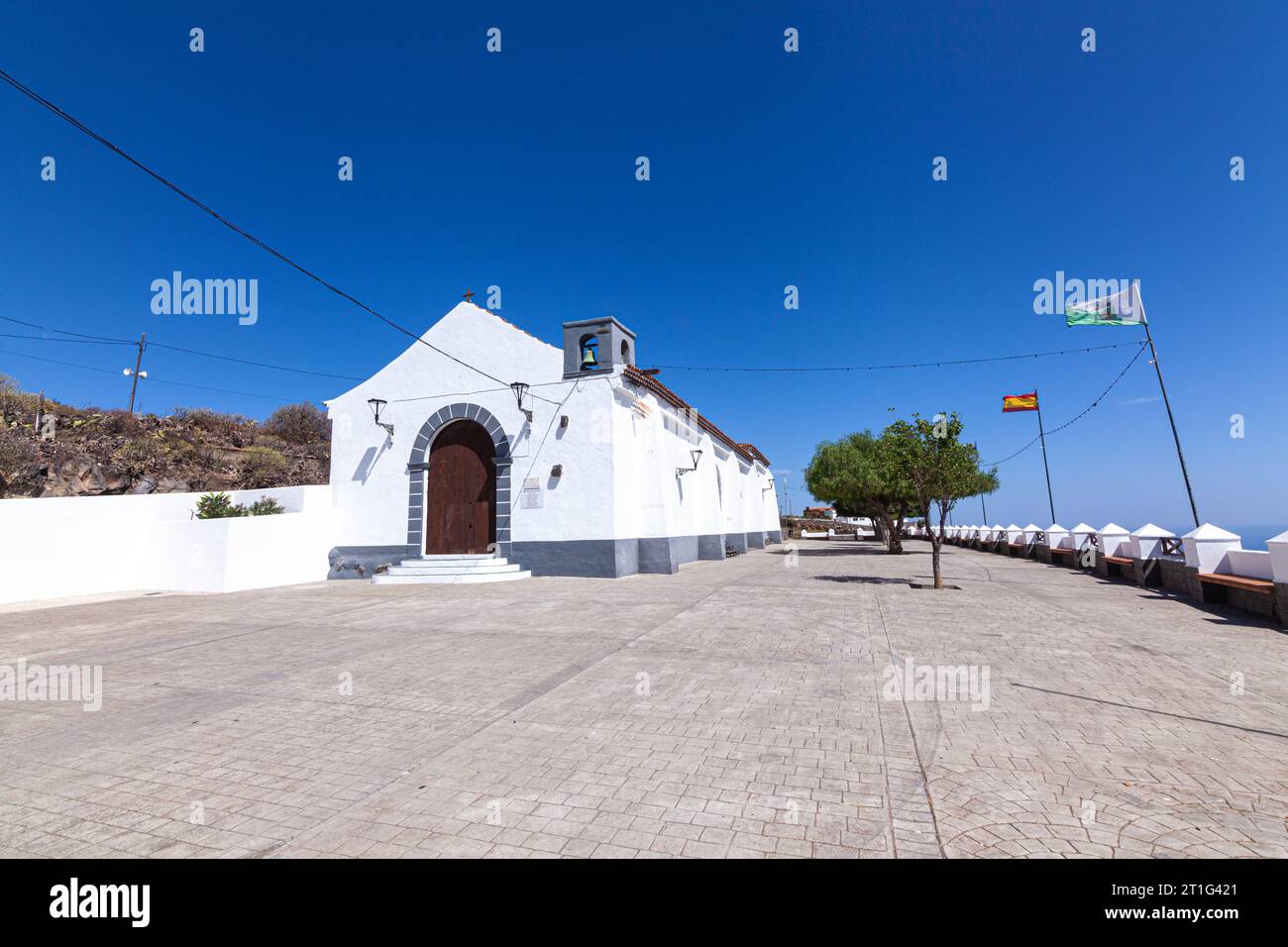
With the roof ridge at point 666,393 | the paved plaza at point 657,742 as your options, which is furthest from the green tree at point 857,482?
the paved plaza at point 657,742

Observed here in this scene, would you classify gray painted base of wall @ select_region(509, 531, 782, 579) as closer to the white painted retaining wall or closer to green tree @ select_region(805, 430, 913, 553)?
the white painted retaining wall

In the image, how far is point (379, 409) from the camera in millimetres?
16156

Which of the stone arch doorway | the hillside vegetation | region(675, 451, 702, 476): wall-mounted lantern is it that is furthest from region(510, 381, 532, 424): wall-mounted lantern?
the hillside vegetation

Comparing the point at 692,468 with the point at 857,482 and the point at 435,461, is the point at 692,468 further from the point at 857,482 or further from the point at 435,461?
the point at 857,482

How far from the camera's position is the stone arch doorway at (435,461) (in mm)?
14812

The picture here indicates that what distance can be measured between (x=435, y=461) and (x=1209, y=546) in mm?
17169

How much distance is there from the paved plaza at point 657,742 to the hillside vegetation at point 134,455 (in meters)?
16.1

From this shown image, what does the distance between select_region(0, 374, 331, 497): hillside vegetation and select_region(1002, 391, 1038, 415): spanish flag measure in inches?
1329

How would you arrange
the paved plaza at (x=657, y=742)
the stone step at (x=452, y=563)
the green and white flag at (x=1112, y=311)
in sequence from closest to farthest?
the paved plaza at (x=657, y=742) < the stone step at (x=452, y=563) < the green and white flag at (x=1112, y=311)

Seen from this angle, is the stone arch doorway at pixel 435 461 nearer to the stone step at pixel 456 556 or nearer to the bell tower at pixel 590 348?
the stone step at pixel 456 556
